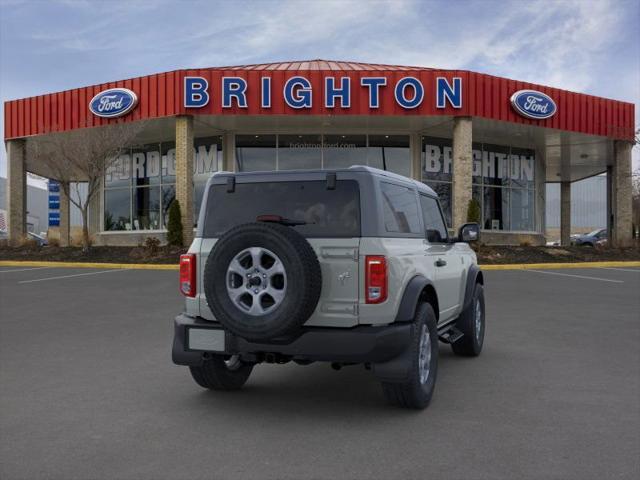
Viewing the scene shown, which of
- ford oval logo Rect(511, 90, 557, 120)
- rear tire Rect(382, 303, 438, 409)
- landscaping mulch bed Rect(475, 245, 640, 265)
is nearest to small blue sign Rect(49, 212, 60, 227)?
landscaping mulch bed Rect(475, 245, 640, 265)

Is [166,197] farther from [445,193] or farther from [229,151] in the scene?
[445,193]

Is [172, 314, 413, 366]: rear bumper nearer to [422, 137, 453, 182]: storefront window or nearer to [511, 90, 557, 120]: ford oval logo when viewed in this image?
[511, 90, 557, 120]: ford oval logo

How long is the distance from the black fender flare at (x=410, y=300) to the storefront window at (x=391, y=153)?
2073 centimetres

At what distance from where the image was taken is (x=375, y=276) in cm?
424

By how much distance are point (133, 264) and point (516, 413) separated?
642 inches

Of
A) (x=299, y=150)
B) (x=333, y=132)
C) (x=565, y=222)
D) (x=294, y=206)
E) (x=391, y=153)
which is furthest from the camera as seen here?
(x=565, y=222)

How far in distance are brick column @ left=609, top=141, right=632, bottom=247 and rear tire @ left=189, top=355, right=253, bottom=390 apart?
24.4 m

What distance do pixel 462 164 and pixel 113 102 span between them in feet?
43.3

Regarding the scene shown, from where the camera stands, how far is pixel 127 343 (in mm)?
7293

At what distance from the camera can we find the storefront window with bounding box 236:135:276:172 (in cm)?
2508

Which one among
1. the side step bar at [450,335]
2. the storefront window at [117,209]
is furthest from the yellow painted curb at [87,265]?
the side step bar at [450,335]

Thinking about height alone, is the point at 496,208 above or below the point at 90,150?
below

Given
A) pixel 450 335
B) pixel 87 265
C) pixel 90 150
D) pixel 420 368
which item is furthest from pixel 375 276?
pixel 90 150

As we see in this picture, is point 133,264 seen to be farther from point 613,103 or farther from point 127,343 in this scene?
point 613,103
